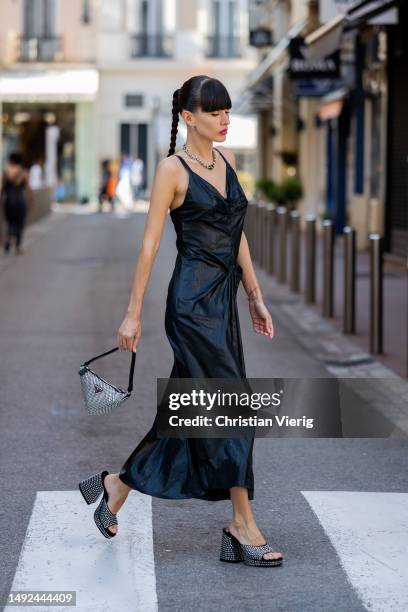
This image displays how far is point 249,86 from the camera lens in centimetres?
3588

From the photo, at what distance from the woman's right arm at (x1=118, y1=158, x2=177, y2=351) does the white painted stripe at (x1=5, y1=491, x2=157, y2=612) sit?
815mm

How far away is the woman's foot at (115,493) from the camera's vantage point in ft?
17.8

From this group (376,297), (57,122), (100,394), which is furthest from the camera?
(57,122)

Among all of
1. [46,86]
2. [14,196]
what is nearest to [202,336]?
[14,196]

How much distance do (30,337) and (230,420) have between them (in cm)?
749

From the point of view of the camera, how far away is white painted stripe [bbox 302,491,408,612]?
494 cm

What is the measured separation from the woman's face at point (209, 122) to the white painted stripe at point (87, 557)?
5.33 ft

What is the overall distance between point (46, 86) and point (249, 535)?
152 feet

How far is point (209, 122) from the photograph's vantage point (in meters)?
5.24

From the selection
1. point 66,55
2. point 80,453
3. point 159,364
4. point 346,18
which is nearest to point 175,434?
point 80,453

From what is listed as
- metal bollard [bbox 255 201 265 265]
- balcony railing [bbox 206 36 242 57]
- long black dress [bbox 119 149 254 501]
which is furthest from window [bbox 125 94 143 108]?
long black dress [bbox 119 149 254 501]

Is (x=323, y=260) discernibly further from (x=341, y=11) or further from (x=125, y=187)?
(x=125, y=187)

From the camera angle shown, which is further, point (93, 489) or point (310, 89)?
point (310, 89)

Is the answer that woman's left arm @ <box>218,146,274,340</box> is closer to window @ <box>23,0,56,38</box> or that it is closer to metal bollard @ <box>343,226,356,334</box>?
metal bollard @ <box>343,226,356,334</box>
